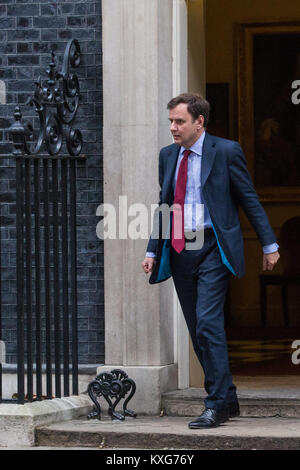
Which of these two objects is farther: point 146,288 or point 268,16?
point 268,16

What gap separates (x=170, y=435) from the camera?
21.5 feet

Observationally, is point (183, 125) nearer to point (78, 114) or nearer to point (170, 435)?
point (78, 114)

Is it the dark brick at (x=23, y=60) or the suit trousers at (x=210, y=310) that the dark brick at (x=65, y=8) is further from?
the suit trousers at (x=210, y=310)

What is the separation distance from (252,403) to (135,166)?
5.30ft

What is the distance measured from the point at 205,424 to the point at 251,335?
5576 mm

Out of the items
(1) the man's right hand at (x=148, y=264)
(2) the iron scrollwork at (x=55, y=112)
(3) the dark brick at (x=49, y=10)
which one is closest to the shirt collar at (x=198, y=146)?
(1) the man's right hand at (x=148, y=264)

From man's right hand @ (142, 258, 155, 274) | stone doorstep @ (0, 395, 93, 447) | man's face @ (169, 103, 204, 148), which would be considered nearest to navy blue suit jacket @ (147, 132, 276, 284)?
man's face @ (169, 103, 204, 148)

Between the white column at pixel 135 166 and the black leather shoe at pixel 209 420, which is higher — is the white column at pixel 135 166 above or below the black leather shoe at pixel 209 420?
above

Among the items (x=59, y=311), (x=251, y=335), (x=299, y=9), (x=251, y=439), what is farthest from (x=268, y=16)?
(x=251, y=439)

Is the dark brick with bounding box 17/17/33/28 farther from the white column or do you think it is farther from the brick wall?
the white column

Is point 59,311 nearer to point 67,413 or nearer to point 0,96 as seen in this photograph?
point 67,413

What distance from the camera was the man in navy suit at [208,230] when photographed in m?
6.68

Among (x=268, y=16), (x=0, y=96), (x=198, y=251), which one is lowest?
(x=198, y=251)

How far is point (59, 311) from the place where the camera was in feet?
24.3
